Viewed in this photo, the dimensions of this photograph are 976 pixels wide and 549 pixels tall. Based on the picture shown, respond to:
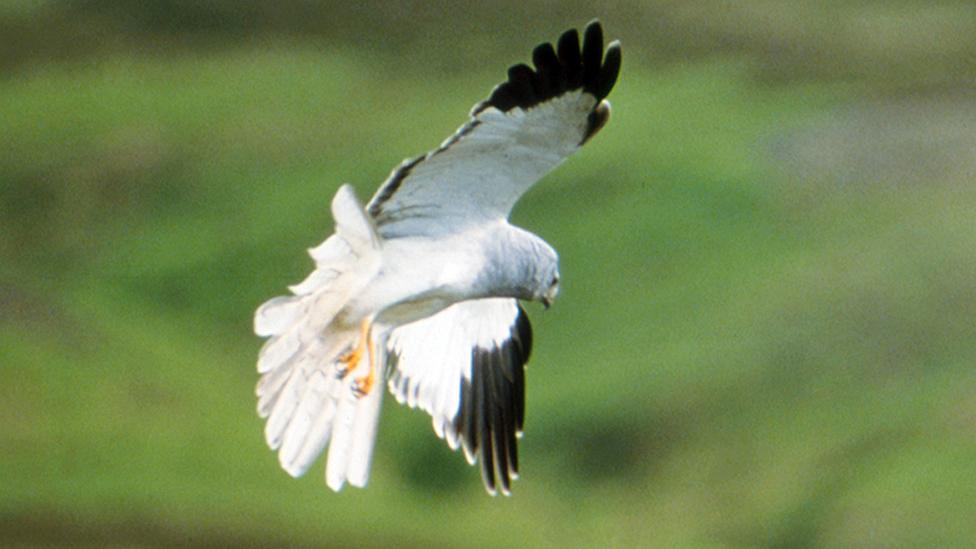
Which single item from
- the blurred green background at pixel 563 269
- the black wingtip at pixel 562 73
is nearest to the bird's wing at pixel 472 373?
the black wingtip at pixel 562 73

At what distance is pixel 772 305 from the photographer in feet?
18.2

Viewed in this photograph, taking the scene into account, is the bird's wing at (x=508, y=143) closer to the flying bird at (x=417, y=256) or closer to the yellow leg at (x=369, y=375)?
the flying bird at (x=417, y=256)

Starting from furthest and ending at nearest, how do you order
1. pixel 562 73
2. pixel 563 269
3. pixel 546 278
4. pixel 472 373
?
1. pixel 563 269
2. pixel 472 373
3. pixel 546 278
4. pixel 562 73

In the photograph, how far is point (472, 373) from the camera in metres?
3.60

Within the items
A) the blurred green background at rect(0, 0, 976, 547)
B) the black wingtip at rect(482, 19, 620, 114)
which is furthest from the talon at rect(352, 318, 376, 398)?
the blurred green background at rect(0, 0, 976, 547)

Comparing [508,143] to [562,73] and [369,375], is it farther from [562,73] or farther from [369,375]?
[369,375]

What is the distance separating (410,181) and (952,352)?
296 cm

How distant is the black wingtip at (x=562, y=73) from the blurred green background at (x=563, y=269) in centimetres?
218

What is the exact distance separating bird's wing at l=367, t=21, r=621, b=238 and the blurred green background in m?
1.96

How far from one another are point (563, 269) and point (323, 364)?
8.18ft

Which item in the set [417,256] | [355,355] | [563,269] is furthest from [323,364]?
[563,269]

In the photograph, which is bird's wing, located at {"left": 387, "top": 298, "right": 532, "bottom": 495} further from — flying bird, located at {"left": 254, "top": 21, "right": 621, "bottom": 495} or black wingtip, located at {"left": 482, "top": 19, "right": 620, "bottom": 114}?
black wingtip, located at {"left": 482, "top": 19, "right": 620, "bottom": 114}

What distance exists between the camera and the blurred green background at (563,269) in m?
5.00

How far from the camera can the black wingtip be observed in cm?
294
